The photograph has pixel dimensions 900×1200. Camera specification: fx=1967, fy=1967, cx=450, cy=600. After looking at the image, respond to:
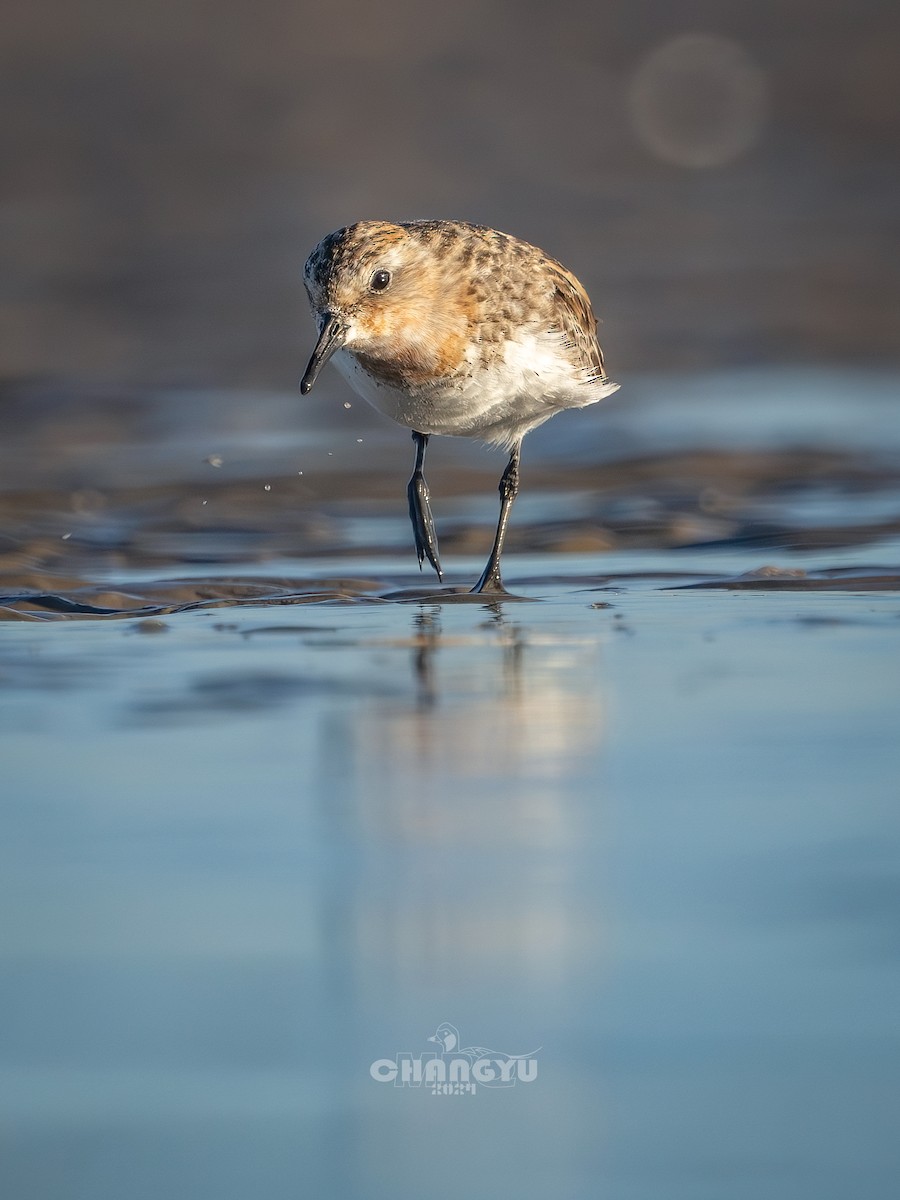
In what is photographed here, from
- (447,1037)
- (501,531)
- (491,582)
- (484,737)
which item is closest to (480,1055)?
(447,1037)

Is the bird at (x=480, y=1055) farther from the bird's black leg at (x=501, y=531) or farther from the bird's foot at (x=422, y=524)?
the bird's foot at (x=422, y=524)

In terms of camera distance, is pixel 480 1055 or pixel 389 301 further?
pixel 389 301

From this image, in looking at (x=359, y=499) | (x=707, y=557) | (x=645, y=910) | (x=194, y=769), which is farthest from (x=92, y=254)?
(x=645, y=910)

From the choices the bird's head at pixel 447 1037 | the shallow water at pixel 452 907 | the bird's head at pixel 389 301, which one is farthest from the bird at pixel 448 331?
the bird's head at pixel 447 1037

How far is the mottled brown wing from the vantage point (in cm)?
654

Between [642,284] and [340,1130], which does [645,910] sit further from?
[642,284]

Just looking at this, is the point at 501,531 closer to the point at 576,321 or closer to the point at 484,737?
the point at 576,321

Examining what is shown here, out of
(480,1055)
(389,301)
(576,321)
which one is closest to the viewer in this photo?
(480,1055)

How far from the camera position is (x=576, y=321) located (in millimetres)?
6672

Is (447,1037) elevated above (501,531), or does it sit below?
below

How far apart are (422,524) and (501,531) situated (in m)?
0.27

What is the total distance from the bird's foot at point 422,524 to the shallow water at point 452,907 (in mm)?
1586

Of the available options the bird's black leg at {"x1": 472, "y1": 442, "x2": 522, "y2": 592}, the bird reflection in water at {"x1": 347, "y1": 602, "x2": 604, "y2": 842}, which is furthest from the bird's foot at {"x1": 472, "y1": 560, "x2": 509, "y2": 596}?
the bird reflection in water at {"x1": 347, "y1": 602, "x2": 604, "y2": 842}

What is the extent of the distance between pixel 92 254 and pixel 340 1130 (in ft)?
42.0
